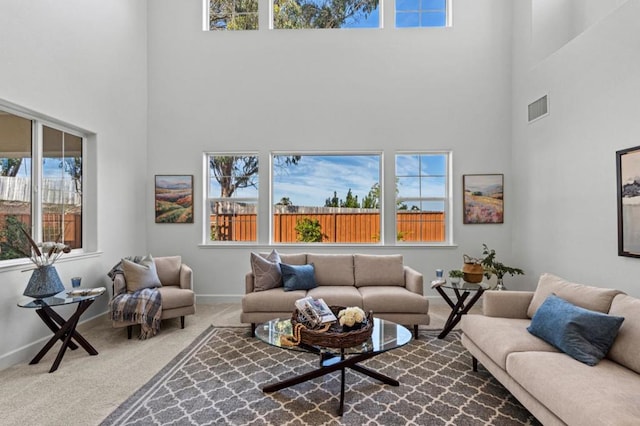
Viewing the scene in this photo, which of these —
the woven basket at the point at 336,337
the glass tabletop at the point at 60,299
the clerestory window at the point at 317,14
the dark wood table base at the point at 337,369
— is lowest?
the dark wood table base at the point at 337,369

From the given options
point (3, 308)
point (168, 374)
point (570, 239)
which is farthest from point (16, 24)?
point (570, 239)

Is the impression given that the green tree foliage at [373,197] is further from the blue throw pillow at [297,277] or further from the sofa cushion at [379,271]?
the blue throw pillow at [297,277]

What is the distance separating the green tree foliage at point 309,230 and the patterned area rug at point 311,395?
7.47 ft

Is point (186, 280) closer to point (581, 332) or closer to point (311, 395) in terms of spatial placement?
point (311, 395)

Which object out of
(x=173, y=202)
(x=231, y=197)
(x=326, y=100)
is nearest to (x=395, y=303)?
(x=231, y=197)

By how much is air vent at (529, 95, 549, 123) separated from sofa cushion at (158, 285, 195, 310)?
495 cm

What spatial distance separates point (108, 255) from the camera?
4.51 metres

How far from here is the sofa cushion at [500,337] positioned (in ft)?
7.72

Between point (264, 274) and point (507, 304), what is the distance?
2518mm

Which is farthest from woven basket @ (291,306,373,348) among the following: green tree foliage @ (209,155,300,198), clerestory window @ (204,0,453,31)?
clerestory window @ (204,0,453,31)

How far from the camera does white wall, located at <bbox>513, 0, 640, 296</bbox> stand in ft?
10.6

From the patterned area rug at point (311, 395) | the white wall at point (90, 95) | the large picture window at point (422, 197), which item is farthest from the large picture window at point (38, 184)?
the large picture window at point (422, 197)

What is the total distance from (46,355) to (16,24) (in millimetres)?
3099

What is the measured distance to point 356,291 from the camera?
158 inches
